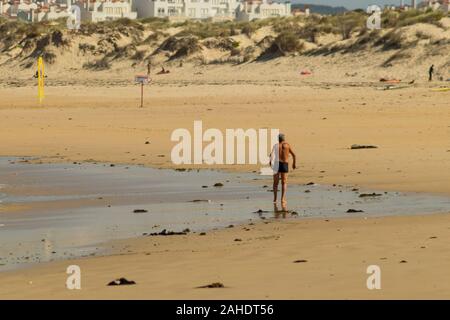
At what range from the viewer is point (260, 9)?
563 ft

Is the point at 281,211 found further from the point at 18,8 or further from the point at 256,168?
the point at 18,8

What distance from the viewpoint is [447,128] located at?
30234mm

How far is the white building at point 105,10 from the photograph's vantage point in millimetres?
145625

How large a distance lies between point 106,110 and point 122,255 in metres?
27.3

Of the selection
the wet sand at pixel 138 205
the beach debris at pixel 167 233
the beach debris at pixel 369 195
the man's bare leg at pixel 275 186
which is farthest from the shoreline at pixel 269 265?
the beach debris at pixel 369 195

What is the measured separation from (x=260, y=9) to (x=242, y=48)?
10531cm

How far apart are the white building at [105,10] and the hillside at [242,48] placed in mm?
56420

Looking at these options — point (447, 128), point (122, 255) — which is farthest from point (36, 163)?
point (122, 255)

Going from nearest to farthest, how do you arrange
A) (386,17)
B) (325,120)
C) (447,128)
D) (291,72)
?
(447,128), (325,120), (291,72), (386,17)

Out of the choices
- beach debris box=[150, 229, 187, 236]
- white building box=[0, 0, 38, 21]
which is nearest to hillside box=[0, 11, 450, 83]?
beach debris box=[150, 229, 187, 236]

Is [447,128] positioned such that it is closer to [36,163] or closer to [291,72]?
[36,163]

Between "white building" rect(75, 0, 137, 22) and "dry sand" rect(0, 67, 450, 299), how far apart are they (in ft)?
297

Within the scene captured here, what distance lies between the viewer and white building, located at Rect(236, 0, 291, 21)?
16662cm

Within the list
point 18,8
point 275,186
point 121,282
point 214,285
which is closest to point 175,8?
point 18,8
